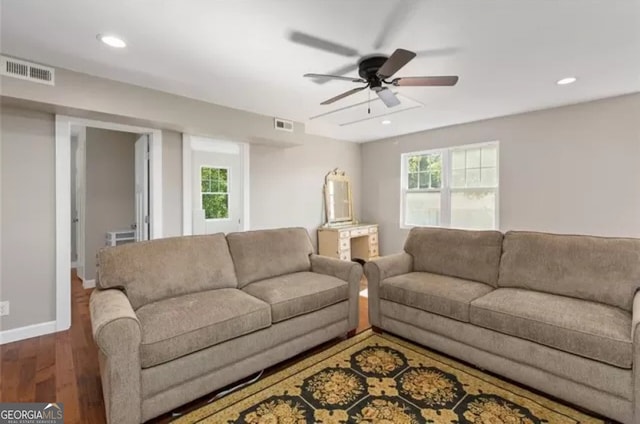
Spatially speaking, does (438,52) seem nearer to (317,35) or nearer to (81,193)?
(317,35)

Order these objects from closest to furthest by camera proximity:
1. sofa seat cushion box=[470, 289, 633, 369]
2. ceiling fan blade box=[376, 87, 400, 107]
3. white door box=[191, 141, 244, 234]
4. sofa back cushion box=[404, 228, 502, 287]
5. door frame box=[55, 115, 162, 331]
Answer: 1. sofa seat cushion box=[470, 289, 633, 369]
2. ceiling fan blade box=[376, 87, 400, 107]
3. sofa back cushion box=[404, 228, 502, 287]
4. door frame box=[55, 115, 162, 331]
5. white door box=[191, 141, 244, 234]

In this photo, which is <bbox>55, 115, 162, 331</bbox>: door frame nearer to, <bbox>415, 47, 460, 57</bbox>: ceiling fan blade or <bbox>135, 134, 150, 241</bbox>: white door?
<bbox>135, 134, 150, 241</bbox>: white door

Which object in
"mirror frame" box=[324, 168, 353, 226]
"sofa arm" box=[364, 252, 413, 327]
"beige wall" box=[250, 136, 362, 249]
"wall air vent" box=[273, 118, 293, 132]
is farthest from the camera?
"mirror frame" box=[324, 168, 353, 226]

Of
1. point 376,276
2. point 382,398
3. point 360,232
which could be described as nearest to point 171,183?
point 376,276

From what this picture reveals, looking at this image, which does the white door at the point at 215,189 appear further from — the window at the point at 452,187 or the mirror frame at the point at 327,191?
the window at the point at 452,187

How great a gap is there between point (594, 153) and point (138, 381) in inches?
191

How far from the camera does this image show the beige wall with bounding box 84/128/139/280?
452 cm

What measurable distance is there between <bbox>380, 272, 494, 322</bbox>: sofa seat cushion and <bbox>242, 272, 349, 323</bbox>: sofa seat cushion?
439 millimetres

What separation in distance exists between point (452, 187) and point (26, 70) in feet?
17.0

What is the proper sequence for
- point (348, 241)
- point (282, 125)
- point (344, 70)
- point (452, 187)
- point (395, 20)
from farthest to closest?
point (348, 241) → point (452, 187) → point (282, 125) → point (344, 70) → point (395, 20)

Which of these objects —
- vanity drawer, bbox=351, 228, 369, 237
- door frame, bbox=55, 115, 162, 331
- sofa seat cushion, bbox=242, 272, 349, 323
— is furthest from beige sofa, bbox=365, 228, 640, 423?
door frame, bbox=55, 115, 162, 331

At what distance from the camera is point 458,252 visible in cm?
295

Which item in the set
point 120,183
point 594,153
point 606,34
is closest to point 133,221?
point 120,183

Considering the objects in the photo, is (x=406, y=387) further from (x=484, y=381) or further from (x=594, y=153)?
(x=594, y=153)
